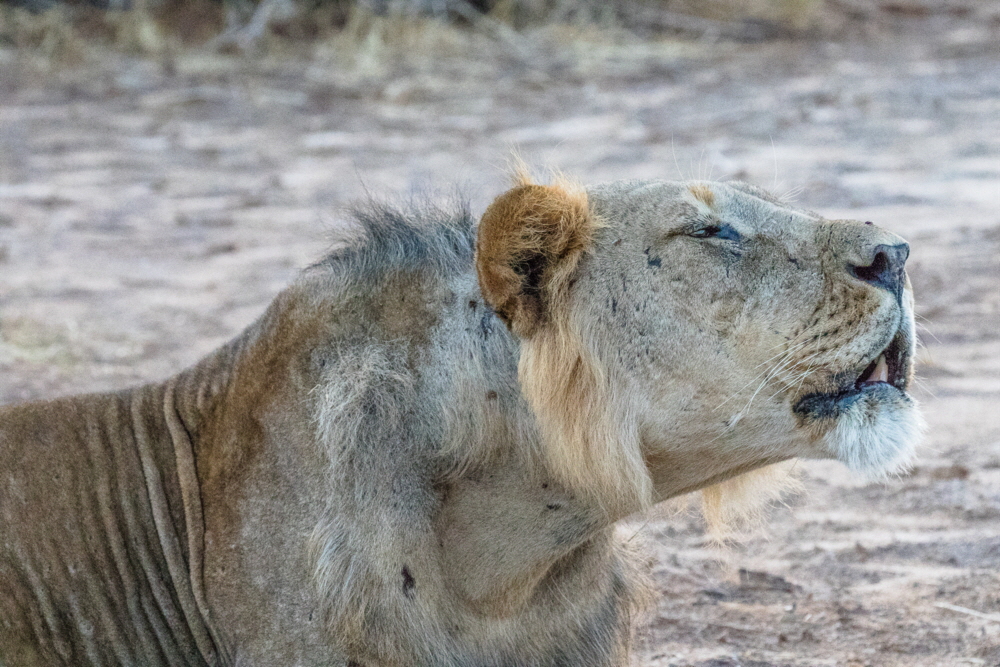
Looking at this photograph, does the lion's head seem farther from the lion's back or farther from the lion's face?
the lion's back

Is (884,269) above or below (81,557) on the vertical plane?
above

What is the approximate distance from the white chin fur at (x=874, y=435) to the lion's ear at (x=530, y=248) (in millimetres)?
648

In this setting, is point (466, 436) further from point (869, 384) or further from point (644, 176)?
point (644, 176)

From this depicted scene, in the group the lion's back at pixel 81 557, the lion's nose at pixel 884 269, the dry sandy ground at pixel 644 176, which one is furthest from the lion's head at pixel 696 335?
the lion's back at pixel 81 557

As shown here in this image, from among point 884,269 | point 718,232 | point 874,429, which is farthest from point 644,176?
point 874,429

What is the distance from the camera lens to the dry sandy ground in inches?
145

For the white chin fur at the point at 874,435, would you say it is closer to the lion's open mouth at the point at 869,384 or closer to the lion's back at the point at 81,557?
the lion's open mouth at the point at 869,384

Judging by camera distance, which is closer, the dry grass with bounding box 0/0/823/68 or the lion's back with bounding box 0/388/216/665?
the lion's back with bounding box 0/388/216/665

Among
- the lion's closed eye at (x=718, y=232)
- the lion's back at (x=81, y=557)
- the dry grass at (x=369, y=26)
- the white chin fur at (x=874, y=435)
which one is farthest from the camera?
the dry grass at (x=369, y=26)

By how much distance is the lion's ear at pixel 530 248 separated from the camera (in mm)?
2500

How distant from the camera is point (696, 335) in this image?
100 inches

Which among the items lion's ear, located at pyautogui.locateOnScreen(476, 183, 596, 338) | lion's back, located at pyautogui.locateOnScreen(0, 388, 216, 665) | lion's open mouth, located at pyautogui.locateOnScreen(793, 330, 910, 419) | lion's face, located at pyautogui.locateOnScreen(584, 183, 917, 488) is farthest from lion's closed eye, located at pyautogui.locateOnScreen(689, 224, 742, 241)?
lion's back, located at pyautogui.locateOnScreen(0, 388, 216, 665)

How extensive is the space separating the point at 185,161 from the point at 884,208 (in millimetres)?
4529

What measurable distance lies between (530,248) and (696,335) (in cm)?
39
